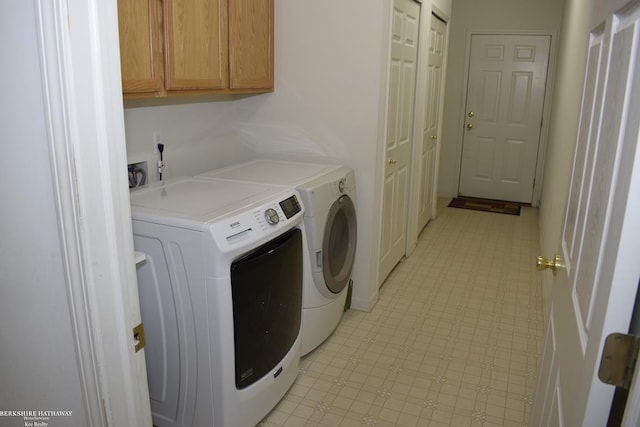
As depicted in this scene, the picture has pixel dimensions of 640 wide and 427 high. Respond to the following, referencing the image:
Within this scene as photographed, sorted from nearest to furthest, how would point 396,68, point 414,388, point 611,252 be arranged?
point 611,252
point 414,388
point 396,68

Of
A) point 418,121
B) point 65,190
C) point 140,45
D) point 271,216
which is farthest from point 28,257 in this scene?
point 418,121

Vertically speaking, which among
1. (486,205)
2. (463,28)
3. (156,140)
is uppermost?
(463,28)

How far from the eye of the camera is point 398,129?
11.2 ft

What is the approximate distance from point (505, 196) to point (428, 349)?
3.74 m

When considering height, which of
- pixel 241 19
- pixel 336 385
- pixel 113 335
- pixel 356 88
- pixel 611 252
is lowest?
pixel 336 385

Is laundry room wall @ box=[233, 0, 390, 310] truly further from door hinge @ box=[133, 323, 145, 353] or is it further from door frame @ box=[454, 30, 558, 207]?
door frame @ box=[454, 30, 558, 207]

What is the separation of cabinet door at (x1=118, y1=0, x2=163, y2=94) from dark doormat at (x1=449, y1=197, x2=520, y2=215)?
4366 millimetres

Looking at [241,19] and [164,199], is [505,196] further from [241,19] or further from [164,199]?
[164,199]

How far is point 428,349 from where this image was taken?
8.93 ft

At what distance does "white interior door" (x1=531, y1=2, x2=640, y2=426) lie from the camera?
0.76 meters

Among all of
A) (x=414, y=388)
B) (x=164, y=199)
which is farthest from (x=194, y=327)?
(x=414, y=388)

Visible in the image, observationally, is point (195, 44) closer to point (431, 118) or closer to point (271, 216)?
point (271, 216)

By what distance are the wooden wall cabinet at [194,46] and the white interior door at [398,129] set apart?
0.81 m

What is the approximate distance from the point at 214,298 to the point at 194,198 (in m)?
0.50
